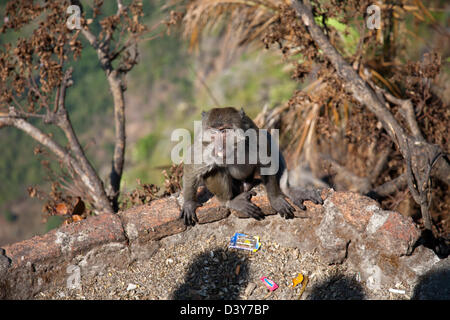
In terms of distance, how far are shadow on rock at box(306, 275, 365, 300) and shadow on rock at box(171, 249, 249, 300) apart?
439 mm

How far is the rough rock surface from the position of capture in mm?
2695

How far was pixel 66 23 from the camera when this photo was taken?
150 inches

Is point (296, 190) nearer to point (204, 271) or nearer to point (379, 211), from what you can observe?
point (379, 211)

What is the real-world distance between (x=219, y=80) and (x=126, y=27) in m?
3.10

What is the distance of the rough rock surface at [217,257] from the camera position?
270 cm

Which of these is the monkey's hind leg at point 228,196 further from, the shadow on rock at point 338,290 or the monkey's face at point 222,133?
A: the shadow on rock at point 338,290

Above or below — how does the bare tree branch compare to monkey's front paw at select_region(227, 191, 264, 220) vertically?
above

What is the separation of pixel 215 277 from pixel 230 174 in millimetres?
714

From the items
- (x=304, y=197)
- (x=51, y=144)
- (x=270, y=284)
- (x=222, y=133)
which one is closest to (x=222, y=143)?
(x=222, y=133)

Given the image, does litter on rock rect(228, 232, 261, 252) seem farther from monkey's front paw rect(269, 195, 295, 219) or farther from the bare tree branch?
the bare tree branch

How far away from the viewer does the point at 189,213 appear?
9.85 ft

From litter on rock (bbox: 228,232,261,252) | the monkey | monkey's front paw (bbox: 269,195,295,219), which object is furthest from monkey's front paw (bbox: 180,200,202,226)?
monkey's front paw (bbox: 269,195,295,219)

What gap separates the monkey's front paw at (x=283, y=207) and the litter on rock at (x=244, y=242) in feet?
0.87

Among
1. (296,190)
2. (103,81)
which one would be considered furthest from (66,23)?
(103,81)
